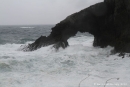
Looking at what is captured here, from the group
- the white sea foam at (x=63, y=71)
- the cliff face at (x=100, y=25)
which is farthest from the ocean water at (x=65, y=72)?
the cliff face at (x=100, y=25)

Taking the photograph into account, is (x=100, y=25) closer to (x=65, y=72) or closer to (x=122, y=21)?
(x=122, y=21)

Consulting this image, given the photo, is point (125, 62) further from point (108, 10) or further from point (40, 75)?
point (108, 10)

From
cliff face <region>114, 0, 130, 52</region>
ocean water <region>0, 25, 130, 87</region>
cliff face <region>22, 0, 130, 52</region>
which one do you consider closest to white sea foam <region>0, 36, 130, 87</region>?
ocean water <region>0, 25, 130, 87</region>

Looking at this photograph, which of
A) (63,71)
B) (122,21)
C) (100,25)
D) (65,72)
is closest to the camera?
(65,72)

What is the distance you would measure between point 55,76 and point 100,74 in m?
2.26

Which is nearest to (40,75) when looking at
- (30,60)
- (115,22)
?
(30,60)

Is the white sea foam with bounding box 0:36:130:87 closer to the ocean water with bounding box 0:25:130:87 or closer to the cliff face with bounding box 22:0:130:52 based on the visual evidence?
the ocean water with bounding box 0:25:130:87

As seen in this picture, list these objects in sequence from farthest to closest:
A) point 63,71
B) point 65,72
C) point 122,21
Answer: point 122,21 < point 63,71 < point 65,72

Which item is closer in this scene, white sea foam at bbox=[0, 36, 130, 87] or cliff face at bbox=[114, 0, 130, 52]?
white sea foam at bbox=[0, 36, 130, 87]

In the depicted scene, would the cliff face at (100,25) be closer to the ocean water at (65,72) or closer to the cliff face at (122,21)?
the cliff face at (122,21)

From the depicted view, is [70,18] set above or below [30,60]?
→ above

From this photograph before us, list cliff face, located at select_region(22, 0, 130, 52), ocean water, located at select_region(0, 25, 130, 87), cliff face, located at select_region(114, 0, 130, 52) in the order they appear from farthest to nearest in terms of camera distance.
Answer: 1. cliff face, located at select_region(22, 0, 130, 52)
2. cliff face, located at select_region(114, 0, 130, 52)
3. ocean water, located at select_region(0, 25, 130, 87)

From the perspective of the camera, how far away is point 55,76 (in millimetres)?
9242

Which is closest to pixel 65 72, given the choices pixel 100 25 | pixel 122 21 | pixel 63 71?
pixel 63 71
